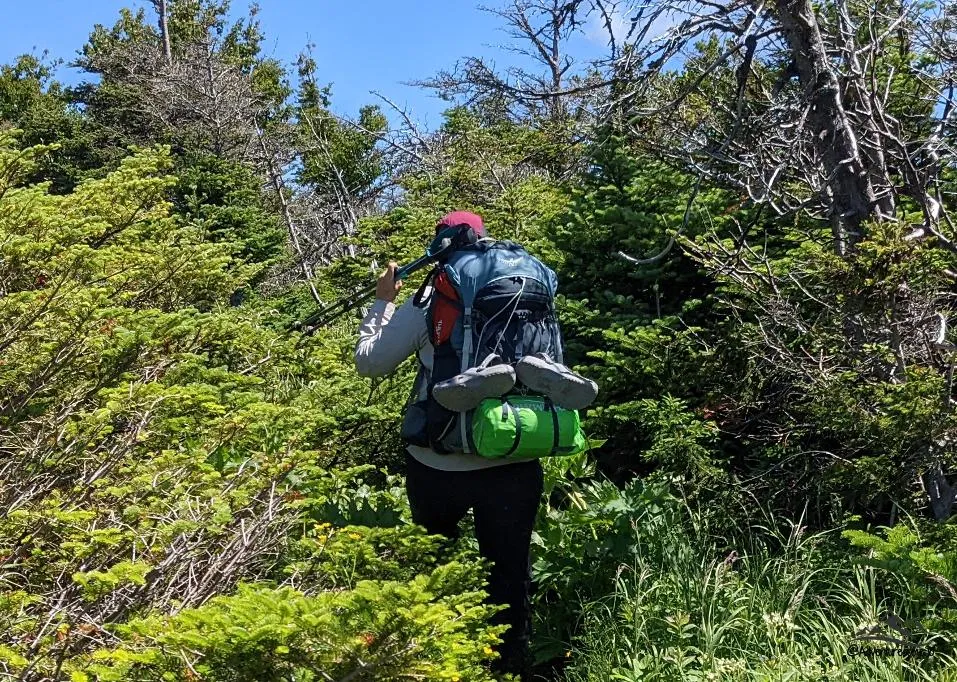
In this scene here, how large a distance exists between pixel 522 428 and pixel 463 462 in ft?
1.10

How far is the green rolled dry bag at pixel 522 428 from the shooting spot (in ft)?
10.3

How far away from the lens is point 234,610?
2371mm

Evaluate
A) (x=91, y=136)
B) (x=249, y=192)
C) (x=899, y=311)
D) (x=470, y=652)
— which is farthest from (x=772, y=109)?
(x=91, y=136)

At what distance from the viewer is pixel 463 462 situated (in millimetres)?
3398

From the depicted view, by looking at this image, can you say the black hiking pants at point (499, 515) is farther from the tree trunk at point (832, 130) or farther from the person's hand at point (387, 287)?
the tree trunk at point (832, 130)

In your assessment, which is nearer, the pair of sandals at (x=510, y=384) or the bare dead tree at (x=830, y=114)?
the pair of sandals at (x=510, y=384)

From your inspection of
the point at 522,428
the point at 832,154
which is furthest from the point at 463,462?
the point at 832,154

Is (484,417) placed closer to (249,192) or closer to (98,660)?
(98,660)

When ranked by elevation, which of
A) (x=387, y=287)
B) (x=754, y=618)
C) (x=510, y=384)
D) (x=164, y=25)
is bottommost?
(x=754, y=618)

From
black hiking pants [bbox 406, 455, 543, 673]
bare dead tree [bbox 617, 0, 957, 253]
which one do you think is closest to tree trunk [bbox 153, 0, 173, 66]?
bare dead tree [bbox 617, 0, 957, 253]

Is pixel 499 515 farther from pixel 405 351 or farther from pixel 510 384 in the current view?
pixel 405 351

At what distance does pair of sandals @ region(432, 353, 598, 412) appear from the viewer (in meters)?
3.14

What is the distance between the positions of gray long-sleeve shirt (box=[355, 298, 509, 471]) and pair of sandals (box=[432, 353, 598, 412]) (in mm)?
246

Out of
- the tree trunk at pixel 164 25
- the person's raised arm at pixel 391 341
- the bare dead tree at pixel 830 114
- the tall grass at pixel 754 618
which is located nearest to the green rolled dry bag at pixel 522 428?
the person's raised arm at pixel 391 341
